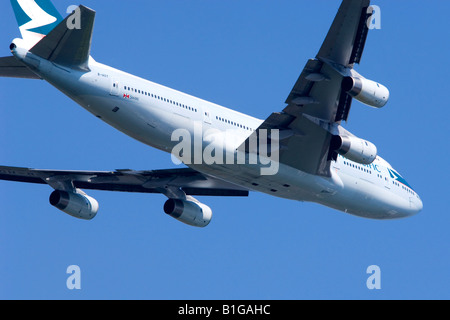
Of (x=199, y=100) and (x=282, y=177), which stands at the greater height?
(x=199, y=100)

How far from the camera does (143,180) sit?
37812 mm

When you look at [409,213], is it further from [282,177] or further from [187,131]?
[187,131]

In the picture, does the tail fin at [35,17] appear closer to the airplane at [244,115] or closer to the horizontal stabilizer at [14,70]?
the airplane at [244,115]

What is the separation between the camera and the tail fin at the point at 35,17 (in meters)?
30.8

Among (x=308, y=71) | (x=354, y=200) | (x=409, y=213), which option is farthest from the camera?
(x=409, y=213)

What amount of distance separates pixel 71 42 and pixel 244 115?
27.0ft

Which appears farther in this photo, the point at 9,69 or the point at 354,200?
the point at 354,200

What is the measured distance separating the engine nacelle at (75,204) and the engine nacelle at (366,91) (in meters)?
13.1

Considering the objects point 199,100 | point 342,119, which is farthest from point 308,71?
point 199,100

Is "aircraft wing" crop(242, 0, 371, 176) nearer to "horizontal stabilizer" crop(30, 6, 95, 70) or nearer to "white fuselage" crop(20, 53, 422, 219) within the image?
"white fuselage" crop(20, 53, 422, 219)

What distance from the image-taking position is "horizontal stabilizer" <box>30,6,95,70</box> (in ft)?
89.6

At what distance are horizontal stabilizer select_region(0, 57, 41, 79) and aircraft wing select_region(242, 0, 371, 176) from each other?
8482 mm

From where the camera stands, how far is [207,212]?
3709cm

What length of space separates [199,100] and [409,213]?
12032 mm
